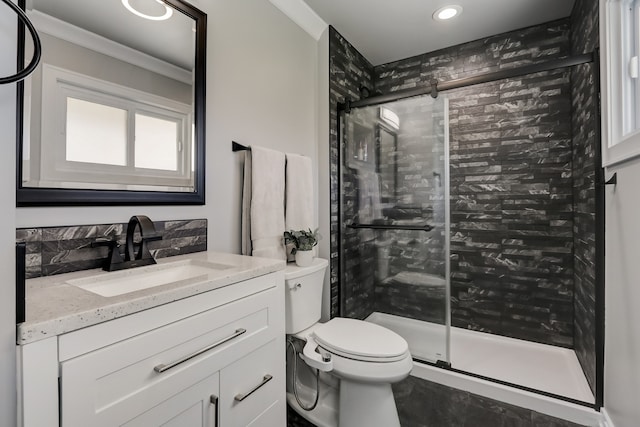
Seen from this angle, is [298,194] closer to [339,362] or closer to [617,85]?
[339,362]

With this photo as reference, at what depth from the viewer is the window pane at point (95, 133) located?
1006 mm

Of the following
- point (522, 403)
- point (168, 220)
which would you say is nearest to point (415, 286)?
point (522, 403)

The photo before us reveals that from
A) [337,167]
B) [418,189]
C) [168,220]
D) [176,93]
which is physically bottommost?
[168,220]

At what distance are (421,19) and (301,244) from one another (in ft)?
6.12

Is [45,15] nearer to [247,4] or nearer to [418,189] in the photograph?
[247,4]

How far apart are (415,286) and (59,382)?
217cm

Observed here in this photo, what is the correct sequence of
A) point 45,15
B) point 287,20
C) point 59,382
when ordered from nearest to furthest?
point 59,382, point 45,15, point 287,20

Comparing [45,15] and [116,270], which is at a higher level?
[45,15]

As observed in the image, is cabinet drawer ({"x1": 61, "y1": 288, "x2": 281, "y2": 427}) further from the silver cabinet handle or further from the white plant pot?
the white plant pot

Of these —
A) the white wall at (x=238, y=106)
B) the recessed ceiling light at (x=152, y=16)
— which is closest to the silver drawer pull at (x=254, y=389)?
the white wall at (x=238, y=106)

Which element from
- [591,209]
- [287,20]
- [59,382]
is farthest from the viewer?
[287,20]

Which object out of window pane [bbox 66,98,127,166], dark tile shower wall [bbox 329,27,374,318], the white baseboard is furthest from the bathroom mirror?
the white baseboard

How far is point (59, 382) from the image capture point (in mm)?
587

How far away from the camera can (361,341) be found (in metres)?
1.53
